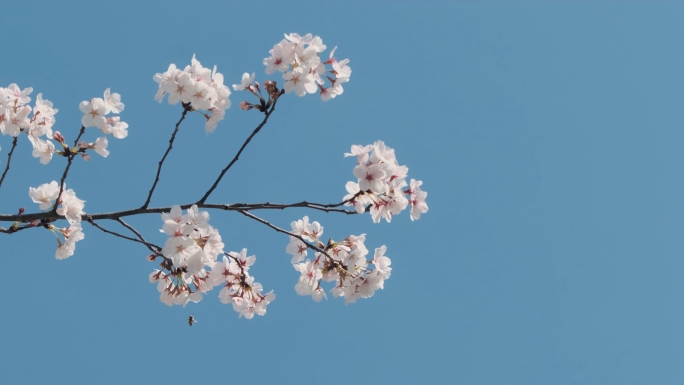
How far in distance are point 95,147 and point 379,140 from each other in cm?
211

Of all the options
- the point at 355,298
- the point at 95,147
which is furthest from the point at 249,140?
the point at 355,298

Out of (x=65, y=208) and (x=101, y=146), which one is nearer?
(x=65, y=208)

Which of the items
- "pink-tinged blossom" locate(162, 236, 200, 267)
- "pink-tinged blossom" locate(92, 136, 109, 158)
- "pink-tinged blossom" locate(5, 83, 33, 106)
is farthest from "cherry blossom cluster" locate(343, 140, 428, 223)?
"pink-tinged blossom" locate(5, 83, 33, 106)

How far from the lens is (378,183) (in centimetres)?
464

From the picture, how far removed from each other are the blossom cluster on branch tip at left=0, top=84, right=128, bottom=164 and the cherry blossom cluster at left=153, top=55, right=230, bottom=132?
0.55 m

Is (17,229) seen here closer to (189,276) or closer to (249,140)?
(189,276)

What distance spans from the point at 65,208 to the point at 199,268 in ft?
3.24

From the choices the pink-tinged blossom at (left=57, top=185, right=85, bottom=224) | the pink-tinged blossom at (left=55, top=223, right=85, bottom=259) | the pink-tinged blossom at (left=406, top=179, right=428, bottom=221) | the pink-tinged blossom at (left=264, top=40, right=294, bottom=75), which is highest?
the pink-tinged blossom at (left=264, top=40, right=294, bottom=75)

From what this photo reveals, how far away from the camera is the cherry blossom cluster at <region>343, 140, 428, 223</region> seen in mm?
4637

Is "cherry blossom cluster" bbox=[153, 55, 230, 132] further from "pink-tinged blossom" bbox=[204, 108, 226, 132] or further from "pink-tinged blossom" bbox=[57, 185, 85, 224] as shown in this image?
"pink-tinged blossom" bbox=[57, 185, 85, 224]

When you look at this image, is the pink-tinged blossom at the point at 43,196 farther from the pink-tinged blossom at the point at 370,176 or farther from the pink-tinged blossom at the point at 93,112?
the pink-tinged blossom at the point at 370,176

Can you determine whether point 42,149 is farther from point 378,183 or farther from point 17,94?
point 378,183

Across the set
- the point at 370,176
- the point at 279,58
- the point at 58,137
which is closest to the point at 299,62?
the point at 279,58

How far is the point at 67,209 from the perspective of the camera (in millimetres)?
4496
